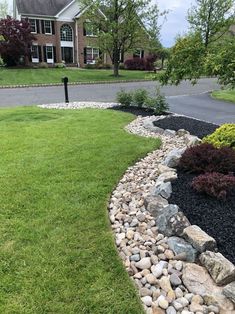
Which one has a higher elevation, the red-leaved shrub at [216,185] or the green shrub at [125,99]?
the green shrub at [125,99]

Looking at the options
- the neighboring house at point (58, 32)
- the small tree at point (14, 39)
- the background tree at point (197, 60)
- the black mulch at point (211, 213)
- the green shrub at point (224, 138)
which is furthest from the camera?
the neighboring house at point (58, 32)

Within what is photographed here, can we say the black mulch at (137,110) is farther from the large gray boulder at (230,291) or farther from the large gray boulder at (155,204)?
the large gray boulder at (230,291)

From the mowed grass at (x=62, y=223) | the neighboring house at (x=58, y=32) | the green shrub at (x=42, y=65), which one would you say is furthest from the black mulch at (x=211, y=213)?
the neighboring house at (x=58, y=32)

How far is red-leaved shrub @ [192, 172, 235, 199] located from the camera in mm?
3668

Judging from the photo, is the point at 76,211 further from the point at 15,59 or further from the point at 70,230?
the point at 15,59

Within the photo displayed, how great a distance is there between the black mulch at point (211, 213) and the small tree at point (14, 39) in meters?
27.5

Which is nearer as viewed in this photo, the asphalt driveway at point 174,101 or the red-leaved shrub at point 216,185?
the red-leaved shrub at point 216,185

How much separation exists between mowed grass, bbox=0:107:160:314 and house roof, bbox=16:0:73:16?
2980cm

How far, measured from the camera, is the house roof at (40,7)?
32156 millimetres

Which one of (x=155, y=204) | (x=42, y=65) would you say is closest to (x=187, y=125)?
(x=155, y=204)

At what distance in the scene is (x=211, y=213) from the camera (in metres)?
3.44

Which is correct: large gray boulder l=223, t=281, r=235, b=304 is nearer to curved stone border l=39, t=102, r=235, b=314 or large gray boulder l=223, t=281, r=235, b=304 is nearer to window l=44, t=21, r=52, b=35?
curved stone border l=39, t=102, r=235, b=314

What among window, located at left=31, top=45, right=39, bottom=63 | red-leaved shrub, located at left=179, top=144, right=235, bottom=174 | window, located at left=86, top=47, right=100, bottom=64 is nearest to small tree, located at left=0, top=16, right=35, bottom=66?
window, located at left=31, top=45, right=39, bottom=63

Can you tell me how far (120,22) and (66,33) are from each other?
1195cm
